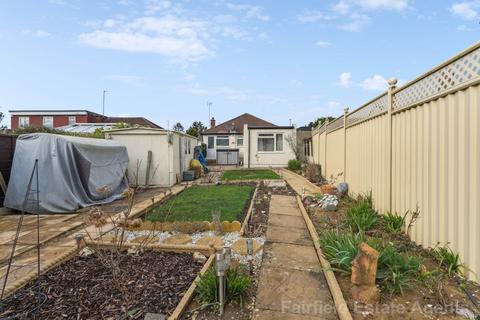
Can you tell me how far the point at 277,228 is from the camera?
15.4ft

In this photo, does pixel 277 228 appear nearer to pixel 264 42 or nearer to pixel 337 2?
pixel 337 2

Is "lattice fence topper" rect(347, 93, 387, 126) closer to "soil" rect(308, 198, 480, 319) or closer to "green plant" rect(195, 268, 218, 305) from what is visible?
"soil" rect(308, 198, 480, 319)

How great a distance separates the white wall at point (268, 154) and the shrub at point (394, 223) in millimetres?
14297

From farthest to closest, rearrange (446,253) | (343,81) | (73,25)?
1. (343,81)
2. (73,25)
3. (446,253)

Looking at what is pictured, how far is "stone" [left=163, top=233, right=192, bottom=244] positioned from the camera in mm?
4066

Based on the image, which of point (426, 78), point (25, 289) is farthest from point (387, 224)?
point (25, 289)

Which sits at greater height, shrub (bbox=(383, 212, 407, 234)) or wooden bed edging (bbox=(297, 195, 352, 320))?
shrub (bbox=(383, 212, 407, 234))

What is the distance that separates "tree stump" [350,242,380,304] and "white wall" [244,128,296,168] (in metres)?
16.2

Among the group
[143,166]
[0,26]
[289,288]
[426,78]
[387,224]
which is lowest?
[289,288]

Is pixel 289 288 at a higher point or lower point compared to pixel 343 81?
lower

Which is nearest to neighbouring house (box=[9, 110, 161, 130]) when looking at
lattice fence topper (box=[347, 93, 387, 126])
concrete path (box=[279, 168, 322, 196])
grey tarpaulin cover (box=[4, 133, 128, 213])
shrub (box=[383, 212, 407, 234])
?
concrete path (box=[279, 168, 322, 196])

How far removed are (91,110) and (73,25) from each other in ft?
91.1

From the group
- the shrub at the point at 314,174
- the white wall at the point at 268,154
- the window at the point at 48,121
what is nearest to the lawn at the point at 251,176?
the shrub at the point at 314,174

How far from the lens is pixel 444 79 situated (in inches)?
121
